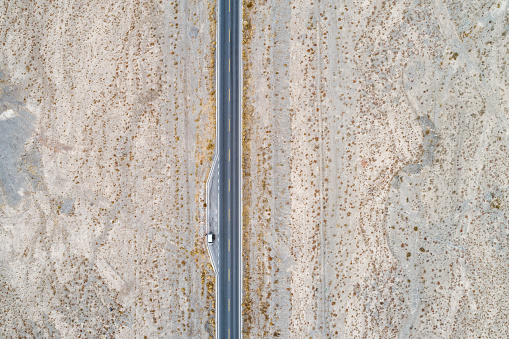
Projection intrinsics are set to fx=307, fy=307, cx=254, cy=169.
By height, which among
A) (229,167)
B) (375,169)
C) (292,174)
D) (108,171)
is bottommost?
(292,174)

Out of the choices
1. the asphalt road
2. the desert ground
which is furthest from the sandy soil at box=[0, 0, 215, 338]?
the asphalt road

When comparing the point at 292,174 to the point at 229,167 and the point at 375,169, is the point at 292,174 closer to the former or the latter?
the point at 229,167

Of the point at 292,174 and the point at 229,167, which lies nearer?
the point at 292,174

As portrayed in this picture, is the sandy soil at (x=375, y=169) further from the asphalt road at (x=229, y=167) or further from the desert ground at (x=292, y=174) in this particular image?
the asphalt road at (x=229, y=167)

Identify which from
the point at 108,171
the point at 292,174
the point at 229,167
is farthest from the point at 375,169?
the point at 108,171

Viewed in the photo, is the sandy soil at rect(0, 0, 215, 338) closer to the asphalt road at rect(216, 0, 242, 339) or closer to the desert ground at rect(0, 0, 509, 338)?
the desert ground at rect(0, 0, 509, 338)

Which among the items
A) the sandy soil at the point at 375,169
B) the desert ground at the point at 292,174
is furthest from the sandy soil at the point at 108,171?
the sandy soil at the point at 375,169

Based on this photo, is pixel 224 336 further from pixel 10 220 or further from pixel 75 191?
pixel 10 220
